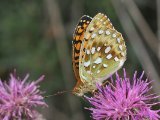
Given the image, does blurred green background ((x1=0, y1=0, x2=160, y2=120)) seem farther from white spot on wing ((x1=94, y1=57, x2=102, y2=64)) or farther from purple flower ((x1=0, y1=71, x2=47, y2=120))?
white spot on wing ((x1=94, y1=57, x2=102, y2=64))

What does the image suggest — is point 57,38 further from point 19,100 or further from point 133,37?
point 19,100

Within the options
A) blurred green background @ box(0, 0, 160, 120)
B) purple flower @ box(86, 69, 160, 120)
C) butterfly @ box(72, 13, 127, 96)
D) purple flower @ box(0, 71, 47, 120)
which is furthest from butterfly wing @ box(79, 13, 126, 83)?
blurred green background @ box(0, 0, 160, 120)

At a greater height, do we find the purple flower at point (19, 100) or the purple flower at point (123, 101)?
the purple flower at point (19, 100)

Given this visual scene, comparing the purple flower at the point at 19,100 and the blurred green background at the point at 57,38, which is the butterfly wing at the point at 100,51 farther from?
the blurred green background at the point at 57,38

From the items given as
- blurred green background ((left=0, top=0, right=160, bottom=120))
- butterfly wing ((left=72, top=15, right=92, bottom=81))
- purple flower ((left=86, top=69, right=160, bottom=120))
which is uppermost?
blurred green background ((left=0, top=0, right=160, bottom=120))

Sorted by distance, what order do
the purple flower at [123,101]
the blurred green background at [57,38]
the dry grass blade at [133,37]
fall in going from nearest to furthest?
the purple flower at [123,101] < the dry grass blade at [133,37] < the blurred green background at [57,38]

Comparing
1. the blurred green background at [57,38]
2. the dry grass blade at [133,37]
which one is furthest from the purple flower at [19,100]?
the blurred green background at [57,38]
